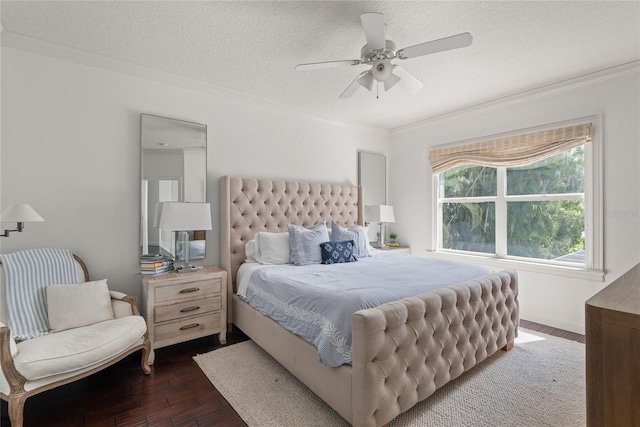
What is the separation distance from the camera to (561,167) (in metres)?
3.46

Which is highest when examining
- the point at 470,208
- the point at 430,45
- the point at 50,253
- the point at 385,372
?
the point at 430,45

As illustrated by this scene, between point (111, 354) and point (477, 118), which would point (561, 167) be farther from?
point (111, 354)

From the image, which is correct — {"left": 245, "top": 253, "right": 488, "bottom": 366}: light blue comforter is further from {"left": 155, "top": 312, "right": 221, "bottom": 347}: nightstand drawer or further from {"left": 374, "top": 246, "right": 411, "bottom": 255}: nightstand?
{"left": 374, "top": 246, "right": 411, "bottom": 255}: nightstand

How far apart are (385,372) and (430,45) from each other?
2.06 metres

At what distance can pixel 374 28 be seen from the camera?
6.50 feet

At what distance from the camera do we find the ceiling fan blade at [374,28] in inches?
73.0

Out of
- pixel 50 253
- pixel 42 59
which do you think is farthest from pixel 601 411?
pixel 42 59

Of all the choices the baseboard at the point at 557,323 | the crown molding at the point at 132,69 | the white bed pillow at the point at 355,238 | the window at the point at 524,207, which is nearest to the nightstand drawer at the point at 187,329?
the white bed pillow at the point at 355,238

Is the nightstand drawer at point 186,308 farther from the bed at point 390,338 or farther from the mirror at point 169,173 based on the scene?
the mirror at point 169,173

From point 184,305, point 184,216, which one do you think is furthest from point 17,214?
point 184,305

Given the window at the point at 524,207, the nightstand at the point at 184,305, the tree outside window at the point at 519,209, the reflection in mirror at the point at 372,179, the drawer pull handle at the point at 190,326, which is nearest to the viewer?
the nightstand at the point at 184,305

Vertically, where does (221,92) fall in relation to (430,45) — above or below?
above

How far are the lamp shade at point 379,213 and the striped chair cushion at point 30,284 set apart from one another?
3.52 m

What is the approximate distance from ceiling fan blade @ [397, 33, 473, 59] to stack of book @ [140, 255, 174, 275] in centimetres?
272
